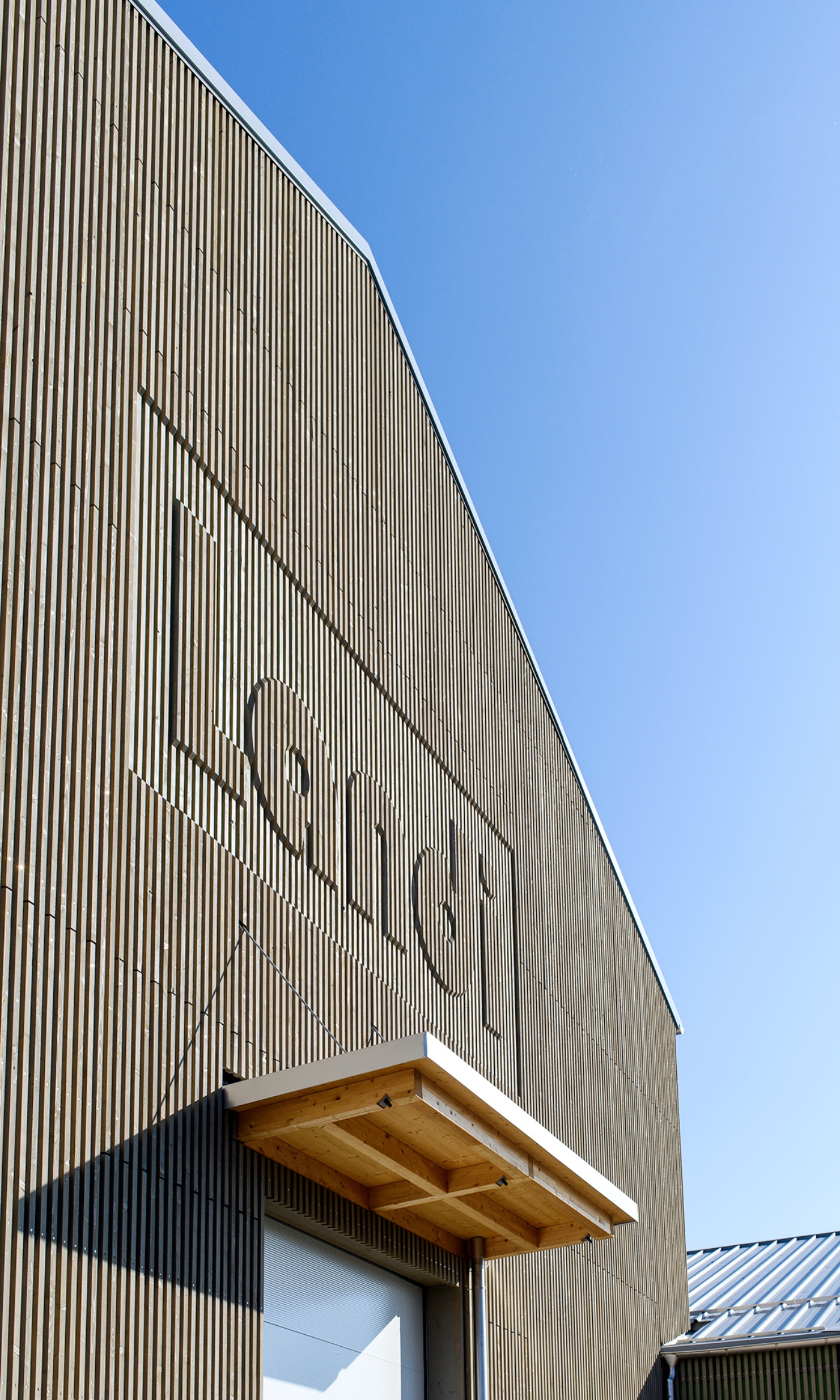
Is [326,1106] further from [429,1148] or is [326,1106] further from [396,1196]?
[396,1196]

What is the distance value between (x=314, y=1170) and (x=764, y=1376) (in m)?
14.0

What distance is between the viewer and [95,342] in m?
11.5

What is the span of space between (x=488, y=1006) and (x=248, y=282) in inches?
340

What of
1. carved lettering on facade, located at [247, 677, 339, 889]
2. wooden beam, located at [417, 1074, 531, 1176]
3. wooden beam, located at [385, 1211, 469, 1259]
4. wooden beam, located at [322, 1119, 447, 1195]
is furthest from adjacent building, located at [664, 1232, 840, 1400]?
carved lettering on facade, located at [247, 677, 339, 889]

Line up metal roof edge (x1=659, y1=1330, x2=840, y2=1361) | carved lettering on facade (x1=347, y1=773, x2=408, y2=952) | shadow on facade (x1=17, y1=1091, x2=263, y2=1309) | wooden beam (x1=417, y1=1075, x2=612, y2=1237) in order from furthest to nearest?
metal roof edge (x1=659, y1=1330, x2=840, y2=1361)
carved lettering on facade (x1=347, y1=773, x2=408, y2=952)
wooden beam (x1=417, y1=1075, x2=612, y2=1237)
shadow on facade (x1=17, y1=1091, x2=263, y2=1309)

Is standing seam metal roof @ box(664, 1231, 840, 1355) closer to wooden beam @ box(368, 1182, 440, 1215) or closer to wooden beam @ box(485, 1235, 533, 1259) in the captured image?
wooden beam @ box(485, 1235, 533, 1259)

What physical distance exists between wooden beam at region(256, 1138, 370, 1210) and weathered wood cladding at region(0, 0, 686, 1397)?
0.23 metres

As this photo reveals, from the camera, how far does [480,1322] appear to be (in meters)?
15.5

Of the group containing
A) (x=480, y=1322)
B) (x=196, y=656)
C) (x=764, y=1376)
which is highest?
(x=196, y=656)

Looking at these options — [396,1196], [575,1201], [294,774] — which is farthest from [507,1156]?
[294,774]

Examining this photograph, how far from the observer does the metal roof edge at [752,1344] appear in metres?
22.8

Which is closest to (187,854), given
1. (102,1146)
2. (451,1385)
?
(102,1146)

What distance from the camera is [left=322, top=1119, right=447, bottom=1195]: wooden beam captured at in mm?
11766

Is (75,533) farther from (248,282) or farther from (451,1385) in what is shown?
(451,1385)
